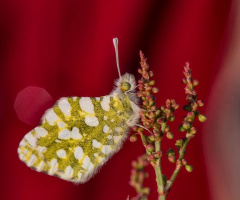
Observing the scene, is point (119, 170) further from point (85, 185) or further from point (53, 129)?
point (53, 129)

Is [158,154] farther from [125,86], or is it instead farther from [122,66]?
[122,66]

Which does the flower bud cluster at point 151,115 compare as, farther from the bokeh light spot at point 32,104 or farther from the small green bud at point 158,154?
the bokeh light spot at point 32,104

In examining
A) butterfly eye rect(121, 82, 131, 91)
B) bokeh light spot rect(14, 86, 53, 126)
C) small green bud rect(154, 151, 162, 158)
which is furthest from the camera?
bokeh light spot rect(14, 86, 53, 126)

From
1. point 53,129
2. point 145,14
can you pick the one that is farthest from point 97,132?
point 145,14

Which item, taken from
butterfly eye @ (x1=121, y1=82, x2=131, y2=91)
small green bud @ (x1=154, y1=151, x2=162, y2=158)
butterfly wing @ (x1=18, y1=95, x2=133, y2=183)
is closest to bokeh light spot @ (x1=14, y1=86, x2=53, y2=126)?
butterfly wing @ (x1=18, y1=95, x2=133, y2=183)

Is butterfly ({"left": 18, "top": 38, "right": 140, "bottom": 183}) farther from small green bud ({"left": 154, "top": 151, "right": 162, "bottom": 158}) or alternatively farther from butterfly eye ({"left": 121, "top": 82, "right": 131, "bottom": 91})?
small green bud ({"left": 154, "top": 151, "right": 162, "bottom": 158})

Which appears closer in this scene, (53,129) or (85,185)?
(53,129)

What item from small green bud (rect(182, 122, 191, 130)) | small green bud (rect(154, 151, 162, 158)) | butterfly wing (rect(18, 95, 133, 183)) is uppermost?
small green bud (rect(182, 122, 191, 130))

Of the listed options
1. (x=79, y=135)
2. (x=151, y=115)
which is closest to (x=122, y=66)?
(x=79, y=135)
